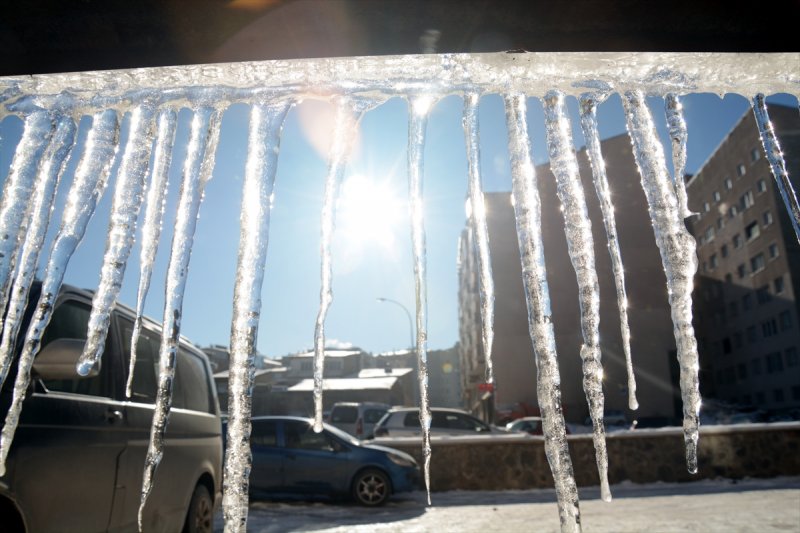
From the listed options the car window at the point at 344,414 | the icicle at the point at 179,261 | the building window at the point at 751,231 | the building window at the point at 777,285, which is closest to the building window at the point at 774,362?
the building window at the point at 777,285

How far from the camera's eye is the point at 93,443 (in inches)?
126

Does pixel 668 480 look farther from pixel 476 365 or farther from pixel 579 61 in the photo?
pixel 476 365

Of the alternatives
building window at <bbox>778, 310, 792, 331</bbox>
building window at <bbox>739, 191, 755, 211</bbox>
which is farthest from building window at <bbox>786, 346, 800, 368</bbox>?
building window at <bbox>739, 191, 755, 211</bbox>

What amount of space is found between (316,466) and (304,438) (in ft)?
1.87

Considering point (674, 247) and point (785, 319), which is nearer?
Answer: point (674, 247)

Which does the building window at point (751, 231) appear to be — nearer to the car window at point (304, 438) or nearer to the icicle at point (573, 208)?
the car window at point (304, 438)

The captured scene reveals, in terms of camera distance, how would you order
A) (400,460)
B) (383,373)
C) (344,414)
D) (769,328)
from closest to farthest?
(400,460) → (344,414) → (769,328) → (383,373)

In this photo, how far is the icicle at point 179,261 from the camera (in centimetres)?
252

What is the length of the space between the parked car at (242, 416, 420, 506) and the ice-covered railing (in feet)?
24.5

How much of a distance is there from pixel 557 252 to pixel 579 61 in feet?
106

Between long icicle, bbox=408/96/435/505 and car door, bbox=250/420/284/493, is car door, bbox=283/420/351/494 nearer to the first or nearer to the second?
car door, bbox=250/420/284/493

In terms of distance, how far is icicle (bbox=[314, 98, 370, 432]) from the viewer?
2695mm

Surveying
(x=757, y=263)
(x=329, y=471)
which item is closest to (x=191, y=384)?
(x=329, y=471)

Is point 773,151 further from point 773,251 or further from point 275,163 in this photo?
point 773,251
